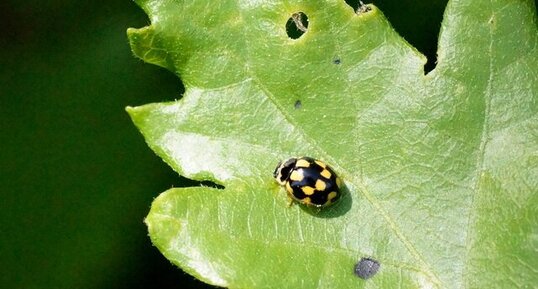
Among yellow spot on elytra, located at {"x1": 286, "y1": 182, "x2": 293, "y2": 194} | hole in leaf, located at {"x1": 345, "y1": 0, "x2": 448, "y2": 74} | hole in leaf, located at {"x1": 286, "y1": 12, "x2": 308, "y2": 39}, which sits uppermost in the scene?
hole in leaf, located at {"x1": 286, "y1": 12, "x2": 308, "y2": 39}

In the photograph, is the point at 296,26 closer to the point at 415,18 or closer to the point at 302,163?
the point at 302,163

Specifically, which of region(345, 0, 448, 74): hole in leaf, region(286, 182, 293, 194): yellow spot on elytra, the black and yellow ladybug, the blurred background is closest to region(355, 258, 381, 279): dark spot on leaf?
the black and yellow ladybug

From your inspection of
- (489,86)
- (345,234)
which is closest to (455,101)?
(489,86)

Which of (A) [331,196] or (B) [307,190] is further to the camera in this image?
(B) [307,190]

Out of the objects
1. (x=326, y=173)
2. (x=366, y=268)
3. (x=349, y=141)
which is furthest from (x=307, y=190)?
(x=366, y=268)

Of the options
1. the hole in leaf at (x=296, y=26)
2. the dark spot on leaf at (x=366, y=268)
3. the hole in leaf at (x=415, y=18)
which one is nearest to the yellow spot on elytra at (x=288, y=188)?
the dark spot on leaf at (x=366, y=268)

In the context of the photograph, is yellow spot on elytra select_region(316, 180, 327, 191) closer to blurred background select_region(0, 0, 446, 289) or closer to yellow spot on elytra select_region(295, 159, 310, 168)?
yellow spot on elytra select_region(295, 159, 310, 168)
